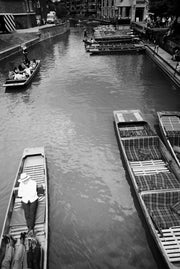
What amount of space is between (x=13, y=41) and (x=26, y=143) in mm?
37986

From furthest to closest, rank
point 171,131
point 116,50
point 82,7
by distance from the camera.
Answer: point 82,7, point 116,50, point 171,131

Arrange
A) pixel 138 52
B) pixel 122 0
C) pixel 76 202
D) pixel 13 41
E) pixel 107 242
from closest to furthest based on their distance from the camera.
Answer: pixel 107 242
pixel 76 202
pixel 138 52
pixel 13 41
pixel 122 0

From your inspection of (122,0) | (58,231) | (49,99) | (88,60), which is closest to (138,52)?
(88,60)

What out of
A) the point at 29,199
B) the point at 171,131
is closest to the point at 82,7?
the point at 171,131

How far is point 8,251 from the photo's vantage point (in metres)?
7.55

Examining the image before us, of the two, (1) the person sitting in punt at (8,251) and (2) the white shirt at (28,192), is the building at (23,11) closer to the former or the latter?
(2) the white shirt at (28,192)

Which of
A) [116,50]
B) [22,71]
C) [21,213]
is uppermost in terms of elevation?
[116,50]

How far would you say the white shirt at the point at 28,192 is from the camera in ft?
30.1

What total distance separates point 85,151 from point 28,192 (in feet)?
19.8

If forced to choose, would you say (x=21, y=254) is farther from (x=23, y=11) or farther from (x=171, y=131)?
(x=23, y=11)

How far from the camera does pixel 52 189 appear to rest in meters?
11.8

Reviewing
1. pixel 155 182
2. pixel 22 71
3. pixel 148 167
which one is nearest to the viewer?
pixel 155 182

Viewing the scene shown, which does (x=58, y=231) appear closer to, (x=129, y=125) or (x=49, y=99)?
(x=129, y=125)

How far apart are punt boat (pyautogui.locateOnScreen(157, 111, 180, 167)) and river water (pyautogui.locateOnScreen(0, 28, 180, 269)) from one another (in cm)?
249
